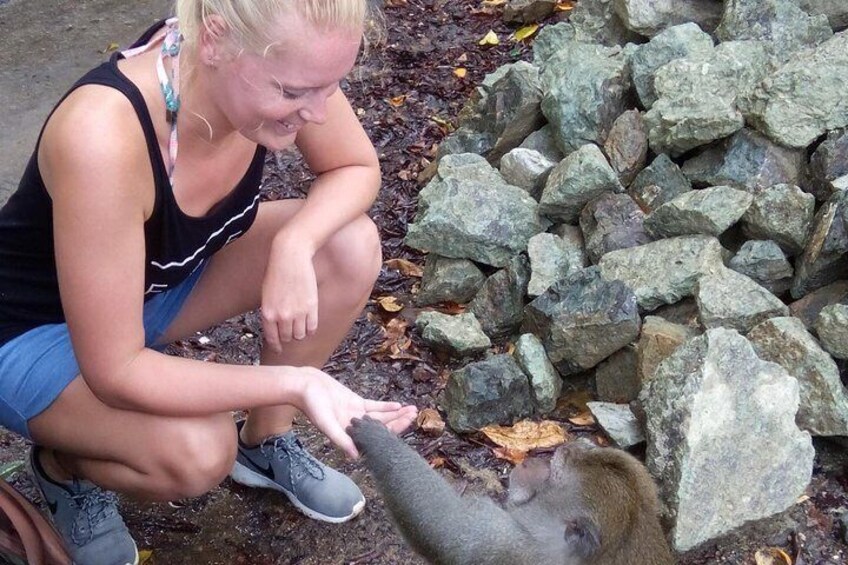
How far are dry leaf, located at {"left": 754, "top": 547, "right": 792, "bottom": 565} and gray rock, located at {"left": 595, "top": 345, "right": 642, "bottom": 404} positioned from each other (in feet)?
2.06

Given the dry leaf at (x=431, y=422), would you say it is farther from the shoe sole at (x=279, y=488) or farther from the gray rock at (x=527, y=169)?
the gray rock at (x=527, y=169)

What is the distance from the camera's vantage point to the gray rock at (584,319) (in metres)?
3.27

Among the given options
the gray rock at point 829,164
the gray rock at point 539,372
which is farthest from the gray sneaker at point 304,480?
the gray rock at point 829,164

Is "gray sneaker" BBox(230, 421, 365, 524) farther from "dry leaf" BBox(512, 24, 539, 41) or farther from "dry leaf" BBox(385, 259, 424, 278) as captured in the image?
"dry leaf" BBox(512, 24, 539, 41)

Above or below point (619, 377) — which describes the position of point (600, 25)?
above

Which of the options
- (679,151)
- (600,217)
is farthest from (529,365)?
(679,151)

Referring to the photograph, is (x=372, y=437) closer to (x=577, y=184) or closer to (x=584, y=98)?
(x=577, y=184)

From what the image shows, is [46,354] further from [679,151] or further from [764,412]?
[679,151]

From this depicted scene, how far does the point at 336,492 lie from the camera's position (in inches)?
117

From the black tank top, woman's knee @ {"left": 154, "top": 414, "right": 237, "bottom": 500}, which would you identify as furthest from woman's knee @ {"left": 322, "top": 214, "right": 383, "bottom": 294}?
woman's knee @ {"left": 154, "top": 414, "right": 237, "bottom": 500}

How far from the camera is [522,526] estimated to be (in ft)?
8.49

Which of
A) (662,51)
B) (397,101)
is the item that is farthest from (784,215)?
(397,101)

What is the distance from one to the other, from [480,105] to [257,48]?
9.14 feet

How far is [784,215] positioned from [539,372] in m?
0.96
